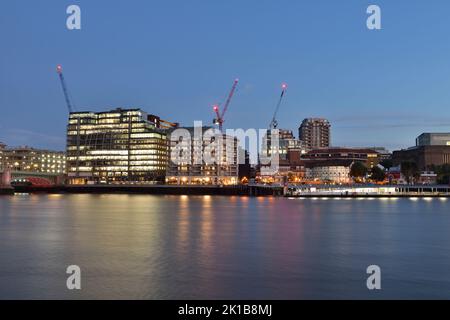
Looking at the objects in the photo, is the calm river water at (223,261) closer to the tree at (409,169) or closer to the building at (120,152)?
the tree at (409,169)

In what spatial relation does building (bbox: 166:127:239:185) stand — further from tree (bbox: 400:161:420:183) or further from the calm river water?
the calm river water

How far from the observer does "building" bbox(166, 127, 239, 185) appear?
19500 centimetres

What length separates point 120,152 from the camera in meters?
196

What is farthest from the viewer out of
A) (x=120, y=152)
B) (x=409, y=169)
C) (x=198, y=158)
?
(x=120, y=152)

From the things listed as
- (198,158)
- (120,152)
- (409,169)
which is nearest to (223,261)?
(409,169)

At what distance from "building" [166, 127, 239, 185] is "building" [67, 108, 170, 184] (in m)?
6.82

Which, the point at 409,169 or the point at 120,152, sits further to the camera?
the point at 120,152

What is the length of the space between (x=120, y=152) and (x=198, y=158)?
105ft

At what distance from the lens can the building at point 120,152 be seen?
640 feet

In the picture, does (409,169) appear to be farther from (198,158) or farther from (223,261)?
(223,261)

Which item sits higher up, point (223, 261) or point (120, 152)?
point (120, 152)

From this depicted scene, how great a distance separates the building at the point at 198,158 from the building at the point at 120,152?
22.4 ft

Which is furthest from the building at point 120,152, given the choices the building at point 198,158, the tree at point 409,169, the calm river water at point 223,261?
the calm river water at point 223,261
